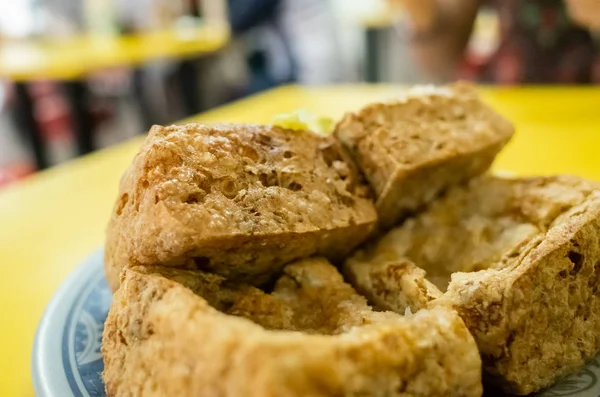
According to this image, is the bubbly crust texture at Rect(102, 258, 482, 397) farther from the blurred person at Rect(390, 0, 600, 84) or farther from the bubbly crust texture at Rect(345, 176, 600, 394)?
the blurred person at Rect(390, 0, 600, 84)

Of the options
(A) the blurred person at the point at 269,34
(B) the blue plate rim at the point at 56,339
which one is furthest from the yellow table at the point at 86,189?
(A) the blurred person at the point at 269,34

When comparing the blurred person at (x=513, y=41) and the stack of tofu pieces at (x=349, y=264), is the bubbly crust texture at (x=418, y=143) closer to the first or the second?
the stack of tofu pieces at (x=349, y=264)

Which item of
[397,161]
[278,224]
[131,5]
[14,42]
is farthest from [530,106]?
[131,5]

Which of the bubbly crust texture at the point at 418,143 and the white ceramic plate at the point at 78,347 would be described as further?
the bubbly crust texture at the point at 418,143

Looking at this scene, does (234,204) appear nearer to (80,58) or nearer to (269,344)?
(269,344)

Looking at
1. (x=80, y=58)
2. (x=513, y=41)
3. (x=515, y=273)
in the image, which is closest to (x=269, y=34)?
(x=80, y=58)
